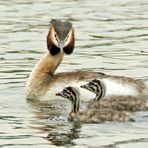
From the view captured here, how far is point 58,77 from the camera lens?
17.6 meters

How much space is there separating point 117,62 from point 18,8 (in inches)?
313

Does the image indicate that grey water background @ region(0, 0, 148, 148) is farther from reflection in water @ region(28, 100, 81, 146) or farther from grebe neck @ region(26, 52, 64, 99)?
grebe neck @ region(26, 52, 64, 99)

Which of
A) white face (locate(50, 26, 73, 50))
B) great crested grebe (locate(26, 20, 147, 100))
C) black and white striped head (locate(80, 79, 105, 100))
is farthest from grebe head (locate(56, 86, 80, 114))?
white face (locate(50, 26, 73, 50))

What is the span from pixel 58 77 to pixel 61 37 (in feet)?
2.58

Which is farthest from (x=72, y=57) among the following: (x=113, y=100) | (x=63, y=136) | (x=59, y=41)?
(x=63, y=136)

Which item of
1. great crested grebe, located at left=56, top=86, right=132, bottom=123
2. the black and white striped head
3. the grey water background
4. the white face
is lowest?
the grey water background

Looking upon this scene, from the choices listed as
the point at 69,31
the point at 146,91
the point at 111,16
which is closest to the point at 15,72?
the point at 69,31

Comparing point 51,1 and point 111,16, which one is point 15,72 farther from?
point 51,1

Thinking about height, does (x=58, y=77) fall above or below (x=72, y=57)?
→ above

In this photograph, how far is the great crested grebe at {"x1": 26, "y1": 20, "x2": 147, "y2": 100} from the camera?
16.6m

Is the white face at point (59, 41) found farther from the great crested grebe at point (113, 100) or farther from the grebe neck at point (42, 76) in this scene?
the great crested grebe at point (113, 100)

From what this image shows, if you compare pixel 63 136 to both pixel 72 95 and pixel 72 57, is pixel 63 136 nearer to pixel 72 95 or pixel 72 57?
pixel 72 95

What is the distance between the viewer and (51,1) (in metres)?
29.3

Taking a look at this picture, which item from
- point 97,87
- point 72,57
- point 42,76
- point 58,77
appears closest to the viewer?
point 97,87
